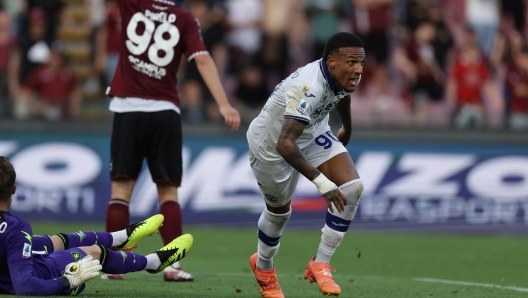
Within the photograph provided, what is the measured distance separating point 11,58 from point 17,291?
11.5 metres

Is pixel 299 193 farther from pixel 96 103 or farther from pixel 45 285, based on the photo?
pixel 45 285

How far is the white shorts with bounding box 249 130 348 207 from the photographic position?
22.5 ft

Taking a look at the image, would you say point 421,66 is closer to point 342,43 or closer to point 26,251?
point 342,43

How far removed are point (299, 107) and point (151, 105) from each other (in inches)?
85.8

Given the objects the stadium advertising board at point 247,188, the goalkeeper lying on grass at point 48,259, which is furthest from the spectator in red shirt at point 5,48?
the goalkeeper lying on grass at point 48,259

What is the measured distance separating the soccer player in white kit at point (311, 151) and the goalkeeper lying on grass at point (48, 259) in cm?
95

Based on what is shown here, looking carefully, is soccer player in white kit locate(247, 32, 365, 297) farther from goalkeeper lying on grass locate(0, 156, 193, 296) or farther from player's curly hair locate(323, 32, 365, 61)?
goalkeeper lying on grass locate(0, 156, 193, 296)

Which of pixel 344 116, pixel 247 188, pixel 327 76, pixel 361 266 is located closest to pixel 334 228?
pixel 344 116

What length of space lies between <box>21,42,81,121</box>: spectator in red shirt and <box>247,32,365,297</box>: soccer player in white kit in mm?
8456

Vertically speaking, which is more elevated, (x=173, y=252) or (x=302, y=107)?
(x=302, y=107)

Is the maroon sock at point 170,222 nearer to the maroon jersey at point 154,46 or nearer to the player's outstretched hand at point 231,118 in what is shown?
the maroon jersey at point 154,46

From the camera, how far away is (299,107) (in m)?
6.31

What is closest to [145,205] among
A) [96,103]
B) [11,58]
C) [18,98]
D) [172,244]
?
[96,103]

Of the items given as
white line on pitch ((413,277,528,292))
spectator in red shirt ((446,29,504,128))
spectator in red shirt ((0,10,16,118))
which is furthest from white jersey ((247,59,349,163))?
spectator in red shirt ((0,10,16,118))
